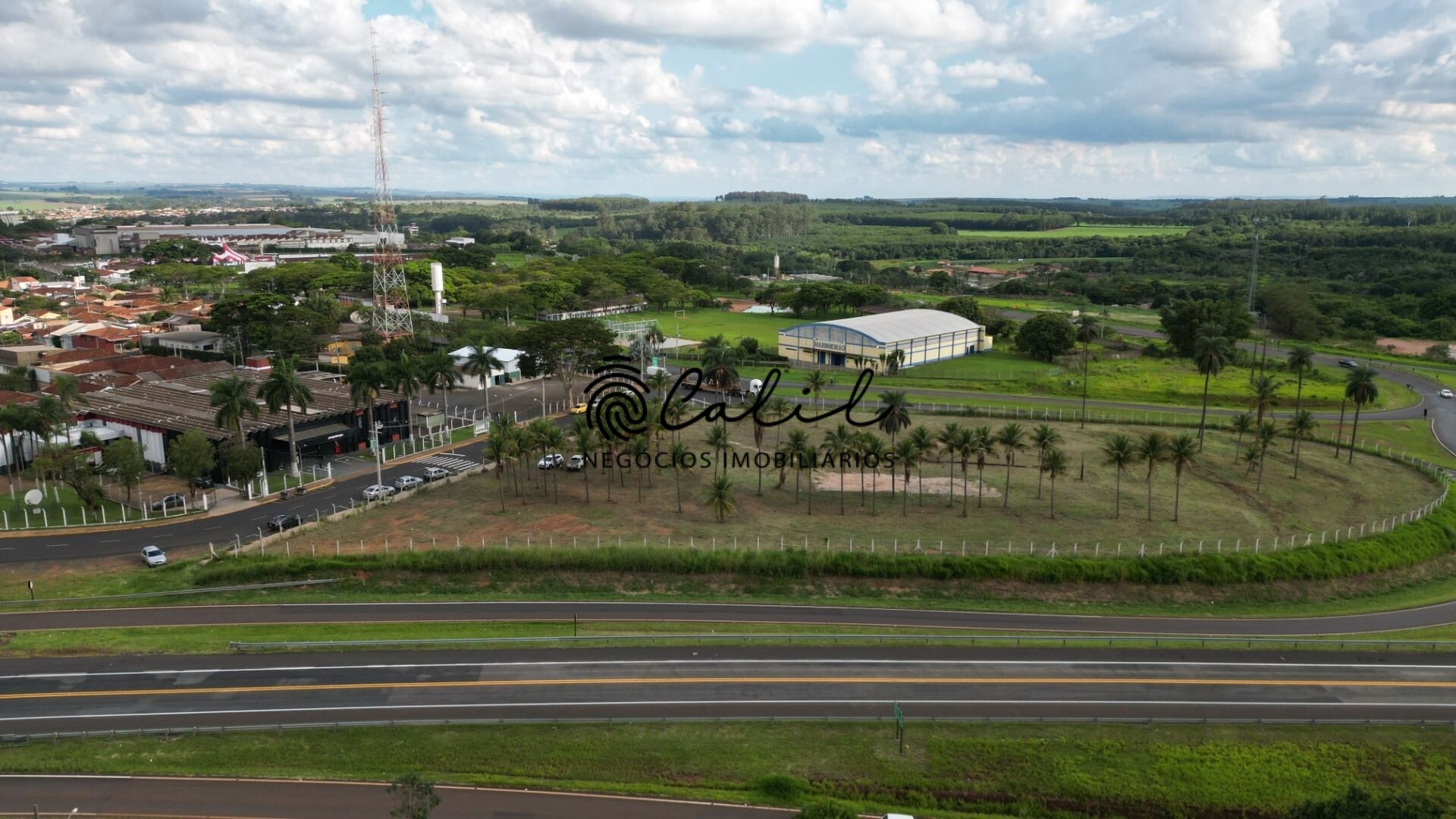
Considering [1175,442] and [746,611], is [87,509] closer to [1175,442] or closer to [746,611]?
[746,611]

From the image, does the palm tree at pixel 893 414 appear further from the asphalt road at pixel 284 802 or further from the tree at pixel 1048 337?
the tree at pixel 1048 337

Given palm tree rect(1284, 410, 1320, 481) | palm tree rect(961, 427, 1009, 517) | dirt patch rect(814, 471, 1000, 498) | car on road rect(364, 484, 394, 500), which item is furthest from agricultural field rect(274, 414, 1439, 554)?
car on road rect(364, 484, 394, 500)

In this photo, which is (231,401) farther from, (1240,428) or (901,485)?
(1240,428)

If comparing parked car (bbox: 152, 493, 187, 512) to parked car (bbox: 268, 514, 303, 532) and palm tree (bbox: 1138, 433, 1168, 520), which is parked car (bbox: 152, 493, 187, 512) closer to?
parked car (bbox: 268, 514, 303, 532)

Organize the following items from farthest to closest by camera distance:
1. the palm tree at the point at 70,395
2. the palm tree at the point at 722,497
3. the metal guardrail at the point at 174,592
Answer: the palm tree at the point at 70,395 < the palm tree at the point at 722,497 < the metal guardrail at the point at 174,592

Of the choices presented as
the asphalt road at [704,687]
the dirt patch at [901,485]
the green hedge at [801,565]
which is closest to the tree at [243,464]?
the green hedge at [801,565]
